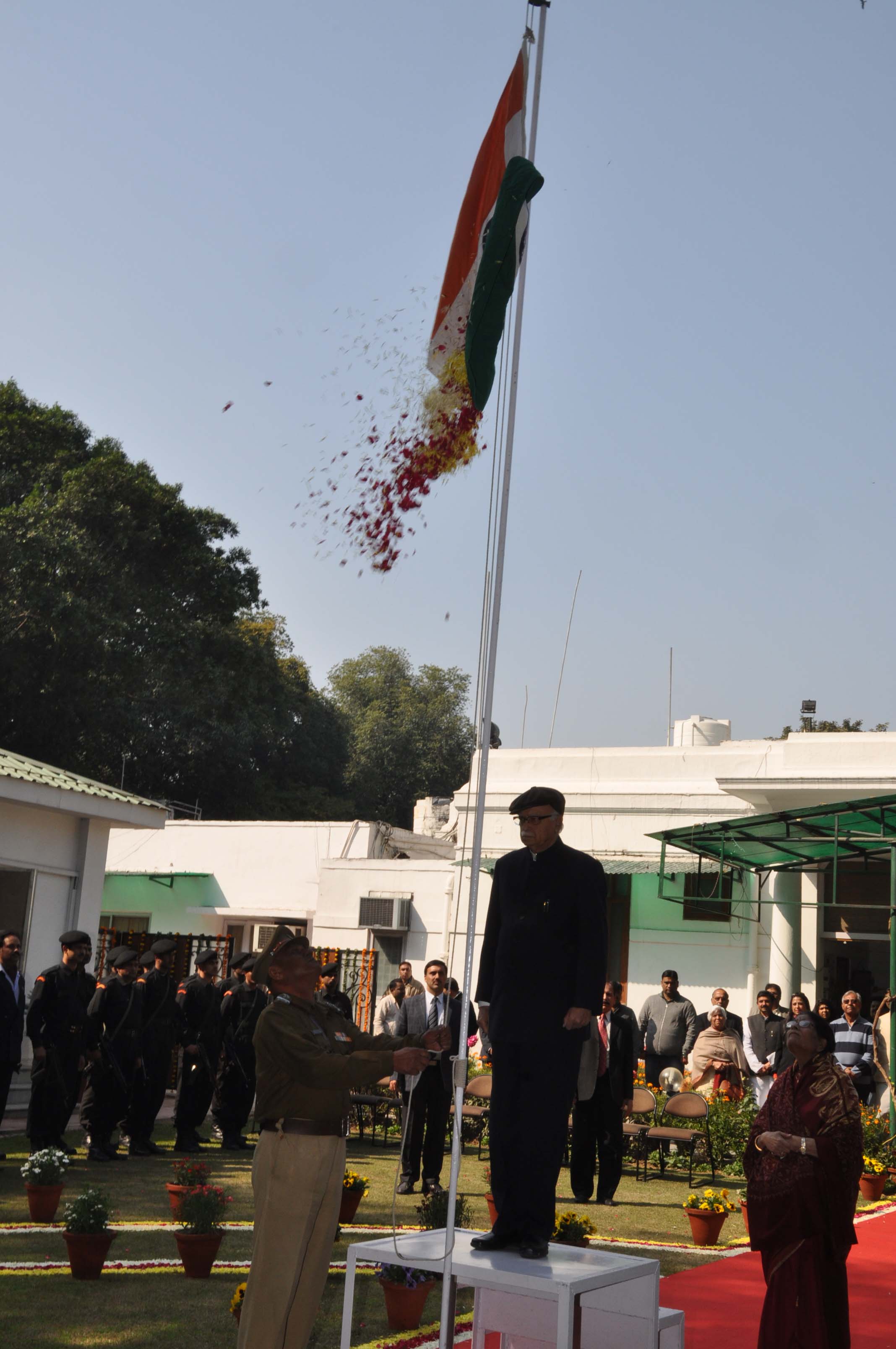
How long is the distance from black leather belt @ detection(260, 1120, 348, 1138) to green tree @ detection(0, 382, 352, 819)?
86.1 ft

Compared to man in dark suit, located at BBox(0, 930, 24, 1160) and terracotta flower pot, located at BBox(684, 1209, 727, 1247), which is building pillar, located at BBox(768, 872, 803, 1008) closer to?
terracotta flower pot, located at BBox(684, 1209, 727, 1247)

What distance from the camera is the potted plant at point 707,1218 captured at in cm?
924

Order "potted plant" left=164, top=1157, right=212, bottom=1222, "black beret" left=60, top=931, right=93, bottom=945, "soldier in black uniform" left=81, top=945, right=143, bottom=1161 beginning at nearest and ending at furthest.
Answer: "potted plant" left=164, top=1157, right=212, bottom=1222
"black beret" left=60, top=931, right=93, bottom=945
"soldier in black uniform" left=81, top=945, right=143, bottom=1161

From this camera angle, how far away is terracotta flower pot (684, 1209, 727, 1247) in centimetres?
923

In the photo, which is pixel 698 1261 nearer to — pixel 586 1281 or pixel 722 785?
pixel 586 1281

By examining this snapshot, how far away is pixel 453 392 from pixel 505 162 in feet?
3.58

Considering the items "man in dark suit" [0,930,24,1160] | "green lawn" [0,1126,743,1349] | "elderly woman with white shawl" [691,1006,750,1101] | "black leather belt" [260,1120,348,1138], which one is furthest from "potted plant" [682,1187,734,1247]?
"man in dark suit" [0,930,24,1160]

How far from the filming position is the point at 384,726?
5812 centimetres

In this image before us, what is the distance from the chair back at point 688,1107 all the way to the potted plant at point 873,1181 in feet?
5.25

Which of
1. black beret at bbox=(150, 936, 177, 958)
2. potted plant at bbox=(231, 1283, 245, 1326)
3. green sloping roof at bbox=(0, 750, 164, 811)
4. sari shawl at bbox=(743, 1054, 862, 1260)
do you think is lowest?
potted plant at bbox=(231, 1283, 245, 1326)

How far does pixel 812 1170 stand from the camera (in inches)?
237

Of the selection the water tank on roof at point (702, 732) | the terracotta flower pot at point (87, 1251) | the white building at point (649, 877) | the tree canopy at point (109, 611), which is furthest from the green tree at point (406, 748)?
the terracotta flower pot at point (87, 1251)

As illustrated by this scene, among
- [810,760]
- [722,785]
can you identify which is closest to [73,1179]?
[722,785]

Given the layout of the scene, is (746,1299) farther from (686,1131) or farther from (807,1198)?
(686,1131)
